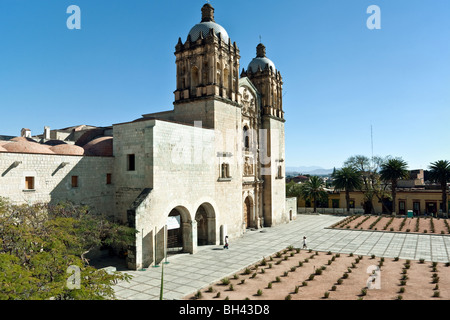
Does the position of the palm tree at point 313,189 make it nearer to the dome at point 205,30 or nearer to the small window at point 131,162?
the dome at point 205,30

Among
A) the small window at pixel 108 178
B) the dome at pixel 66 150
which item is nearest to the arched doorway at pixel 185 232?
the small window at pixel 108 178

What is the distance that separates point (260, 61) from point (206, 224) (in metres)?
22.9

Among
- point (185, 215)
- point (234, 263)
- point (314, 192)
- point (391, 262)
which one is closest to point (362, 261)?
point (391, 262)

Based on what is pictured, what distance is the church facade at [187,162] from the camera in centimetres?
2009

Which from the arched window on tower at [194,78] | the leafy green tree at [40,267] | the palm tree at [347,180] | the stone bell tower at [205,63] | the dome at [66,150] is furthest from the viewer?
the palm tree at [347,180]

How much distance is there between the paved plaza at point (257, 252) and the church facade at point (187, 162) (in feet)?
5.59

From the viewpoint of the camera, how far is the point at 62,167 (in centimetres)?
2033

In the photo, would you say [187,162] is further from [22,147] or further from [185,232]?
[22,147]

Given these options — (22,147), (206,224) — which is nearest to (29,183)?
(22,147)

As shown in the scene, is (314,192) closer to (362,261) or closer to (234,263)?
(362,261)

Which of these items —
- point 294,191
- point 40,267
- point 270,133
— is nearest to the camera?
point 40,267

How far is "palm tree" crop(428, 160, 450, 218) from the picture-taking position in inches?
1777

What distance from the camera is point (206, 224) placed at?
27328 mm

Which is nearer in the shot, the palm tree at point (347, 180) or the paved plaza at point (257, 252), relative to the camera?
the paved plaza at point (257, 252)
